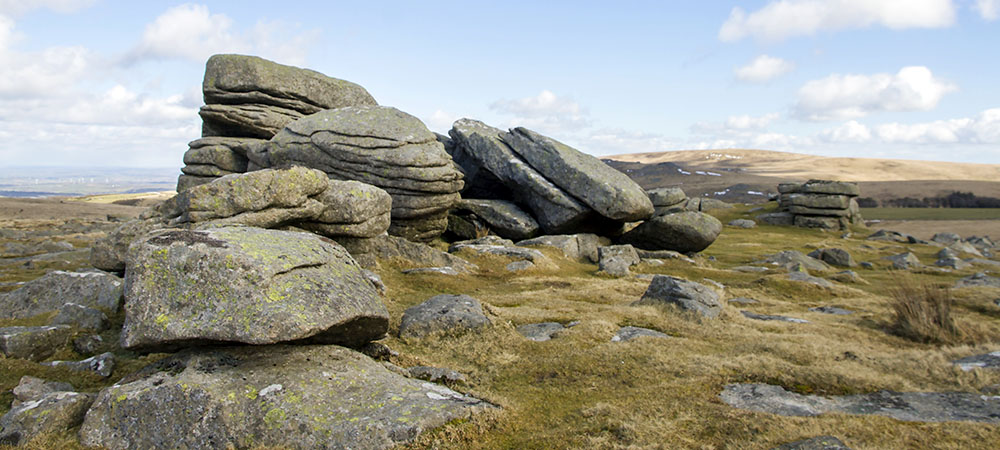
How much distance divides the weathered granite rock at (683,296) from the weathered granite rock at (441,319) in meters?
7.85

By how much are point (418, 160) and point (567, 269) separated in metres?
10.4

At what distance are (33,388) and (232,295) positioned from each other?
436cm

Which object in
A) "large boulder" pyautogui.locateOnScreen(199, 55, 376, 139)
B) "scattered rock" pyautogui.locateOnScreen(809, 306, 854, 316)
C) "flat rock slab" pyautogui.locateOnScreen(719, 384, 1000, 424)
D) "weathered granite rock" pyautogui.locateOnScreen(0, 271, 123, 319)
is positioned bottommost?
"scattered rock" pyautogui.locateOnScreen(809, 306, 854, 316)

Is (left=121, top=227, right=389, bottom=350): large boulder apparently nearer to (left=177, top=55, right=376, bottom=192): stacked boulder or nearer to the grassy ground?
the grassy ground

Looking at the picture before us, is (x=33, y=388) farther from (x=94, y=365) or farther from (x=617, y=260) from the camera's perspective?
(x=617, y=260)

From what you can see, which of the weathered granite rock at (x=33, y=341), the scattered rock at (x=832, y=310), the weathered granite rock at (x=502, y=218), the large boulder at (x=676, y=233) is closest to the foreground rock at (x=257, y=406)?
the weathered granite rock at (x=33, y=341)

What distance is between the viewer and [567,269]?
1233 inches

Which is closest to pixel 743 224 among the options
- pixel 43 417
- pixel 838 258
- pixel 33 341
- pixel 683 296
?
pixel 838 258

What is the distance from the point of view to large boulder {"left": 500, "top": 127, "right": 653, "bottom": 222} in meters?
34.9

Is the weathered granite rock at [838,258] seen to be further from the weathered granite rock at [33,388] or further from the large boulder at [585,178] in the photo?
the weathered granite rock at [33,388]

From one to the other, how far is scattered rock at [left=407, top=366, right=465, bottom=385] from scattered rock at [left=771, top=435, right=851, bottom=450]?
6.80 metres

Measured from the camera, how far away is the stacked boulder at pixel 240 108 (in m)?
32.2

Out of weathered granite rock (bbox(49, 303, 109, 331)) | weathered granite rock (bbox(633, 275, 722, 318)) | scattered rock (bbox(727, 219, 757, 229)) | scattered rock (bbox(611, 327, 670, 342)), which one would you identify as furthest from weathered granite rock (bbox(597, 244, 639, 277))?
scattered rock (bbox(727, 219, 757, 229))

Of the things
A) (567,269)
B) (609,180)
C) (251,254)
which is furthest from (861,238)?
(251,254)
